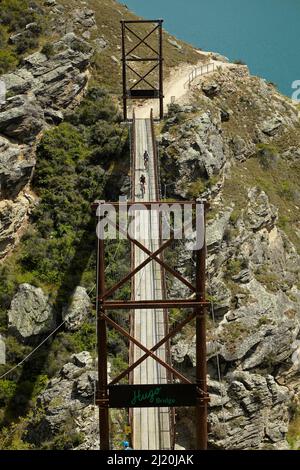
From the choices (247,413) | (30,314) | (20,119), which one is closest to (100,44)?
(20,119)

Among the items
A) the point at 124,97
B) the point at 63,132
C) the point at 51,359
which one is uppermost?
the point at 124,97

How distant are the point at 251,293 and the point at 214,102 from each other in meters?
17.3

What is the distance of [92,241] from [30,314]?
20.2 feet

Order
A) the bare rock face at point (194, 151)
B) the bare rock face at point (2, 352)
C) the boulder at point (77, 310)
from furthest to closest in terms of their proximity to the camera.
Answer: the bare rock face at point (194, 151) → the boulder at point (77, 310) → the bare rock face at point (2, 352)

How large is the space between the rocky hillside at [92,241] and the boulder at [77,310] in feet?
0.21

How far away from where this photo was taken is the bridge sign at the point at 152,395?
14.6 meters

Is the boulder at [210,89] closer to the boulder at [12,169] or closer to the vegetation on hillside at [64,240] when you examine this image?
the vegetation on hillside at [64,240]

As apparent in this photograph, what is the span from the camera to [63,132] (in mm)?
35344

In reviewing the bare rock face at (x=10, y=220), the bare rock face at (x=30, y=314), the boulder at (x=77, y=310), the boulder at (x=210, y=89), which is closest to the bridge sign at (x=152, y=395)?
the bare rock face at (x=30, y=314)

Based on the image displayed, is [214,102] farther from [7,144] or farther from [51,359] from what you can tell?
[51,359]

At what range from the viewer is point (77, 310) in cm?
2705

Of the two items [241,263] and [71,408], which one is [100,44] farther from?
[71,408]
